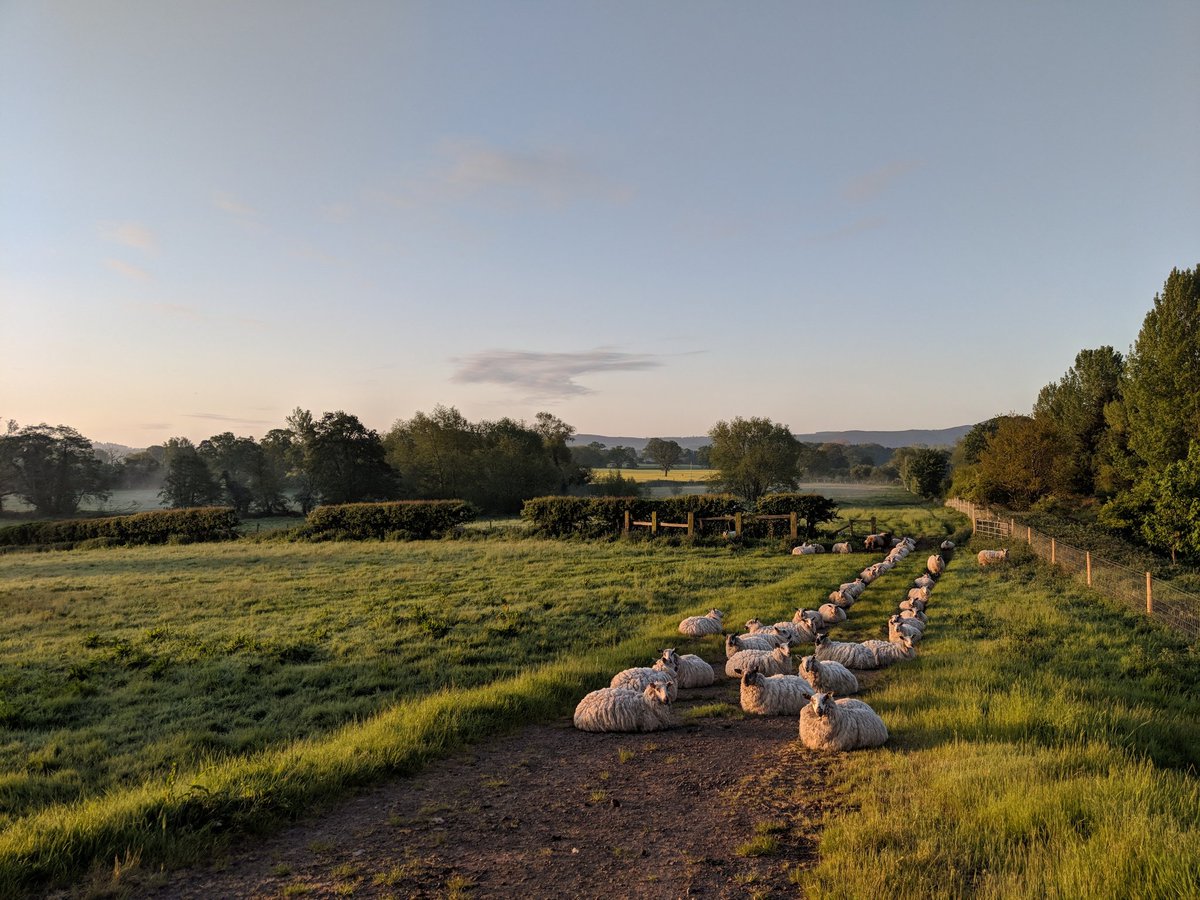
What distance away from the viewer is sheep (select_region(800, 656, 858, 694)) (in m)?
9.97

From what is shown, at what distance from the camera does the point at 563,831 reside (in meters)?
5.89

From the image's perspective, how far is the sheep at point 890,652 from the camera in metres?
11.7

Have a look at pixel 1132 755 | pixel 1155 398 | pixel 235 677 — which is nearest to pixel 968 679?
pixel 1132 755

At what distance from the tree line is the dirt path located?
3209cm

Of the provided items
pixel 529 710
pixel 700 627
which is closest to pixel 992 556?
pixel 700 627

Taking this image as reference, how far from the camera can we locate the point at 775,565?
2541 cm

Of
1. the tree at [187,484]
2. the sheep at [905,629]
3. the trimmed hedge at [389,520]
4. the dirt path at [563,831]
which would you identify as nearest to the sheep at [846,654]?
the sheep at [905,629]

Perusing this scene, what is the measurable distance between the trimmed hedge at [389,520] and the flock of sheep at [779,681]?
28.8m

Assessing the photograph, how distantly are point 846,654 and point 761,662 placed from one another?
5.74 ft

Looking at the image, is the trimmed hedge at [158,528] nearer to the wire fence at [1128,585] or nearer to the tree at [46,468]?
the tree at [46,468]

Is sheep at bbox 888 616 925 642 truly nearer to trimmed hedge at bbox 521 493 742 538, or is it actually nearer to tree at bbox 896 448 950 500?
trimmed hedge at bbox 521 493 742 538

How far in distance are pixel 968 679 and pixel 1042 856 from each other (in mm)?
5349

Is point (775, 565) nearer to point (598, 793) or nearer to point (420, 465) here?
point (598, 793)

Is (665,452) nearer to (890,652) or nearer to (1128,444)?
(1128,444)
